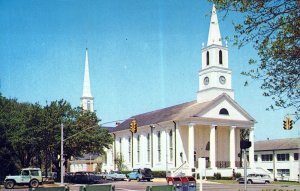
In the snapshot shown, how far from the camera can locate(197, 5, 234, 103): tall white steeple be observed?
76000mm

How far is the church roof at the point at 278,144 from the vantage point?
81.9 meters

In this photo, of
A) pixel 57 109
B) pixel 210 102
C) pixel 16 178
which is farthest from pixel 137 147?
pixel 16 178

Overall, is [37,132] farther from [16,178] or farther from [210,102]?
[210,102]

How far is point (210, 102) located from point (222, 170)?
1122cm

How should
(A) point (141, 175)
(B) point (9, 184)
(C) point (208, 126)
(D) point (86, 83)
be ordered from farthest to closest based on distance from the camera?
(D) point (86, 83)
(C) point (208, 126)
(A) point (141, 175)
(B) point (9, 184)

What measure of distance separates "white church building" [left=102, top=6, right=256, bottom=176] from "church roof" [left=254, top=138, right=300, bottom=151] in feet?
30.9

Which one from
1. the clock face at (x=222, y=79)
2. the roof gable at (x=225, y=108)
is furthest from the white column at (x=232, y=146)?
the clock face at (x=222, y=79)

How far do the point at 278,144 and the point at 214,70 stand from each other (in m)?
22.0

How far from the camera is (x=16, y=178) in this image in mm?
44469

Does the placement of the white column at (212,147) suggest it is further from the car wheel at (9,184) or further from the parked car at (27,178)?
the car wheel at (9,184)

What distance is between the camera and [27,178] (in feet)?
147

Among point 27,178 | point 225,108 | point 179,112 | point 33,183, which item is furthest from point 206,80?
point 27,178

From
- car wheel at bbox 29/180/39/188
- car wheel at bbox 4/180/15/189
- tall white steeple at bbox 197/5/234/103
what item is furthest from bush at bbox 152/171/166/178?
car wheel at bbox 4/180/15/189

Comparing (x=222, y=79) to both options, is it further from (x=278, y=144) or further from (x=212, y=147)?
(x=278, y=144)
